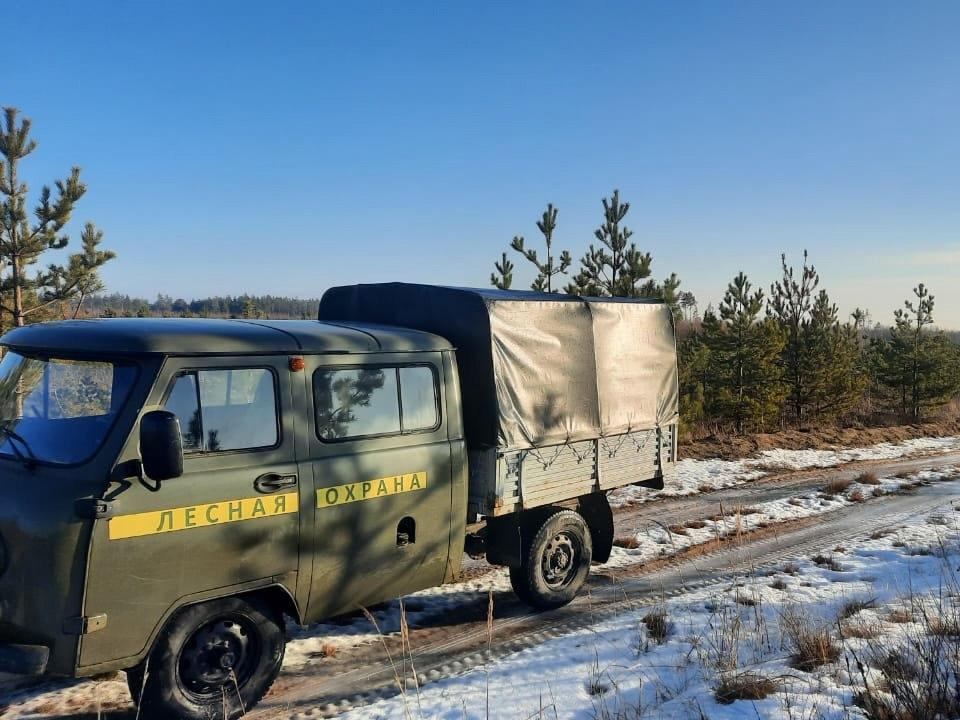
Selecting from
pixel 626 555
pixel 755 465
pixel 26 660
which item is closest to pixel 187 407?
pixel 26 660

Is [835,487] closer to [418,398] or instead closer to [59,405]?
[418,398]

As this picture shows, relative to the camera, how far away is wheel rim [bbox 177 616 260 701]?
4297mm

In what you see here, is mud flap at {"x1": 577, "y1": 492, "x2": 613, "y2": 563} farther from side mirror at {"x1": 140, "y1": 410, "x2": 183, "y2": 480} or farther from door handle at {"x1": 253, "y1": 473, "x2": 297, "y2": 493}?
side mirror at {"x1": 140, "y1": 410, "x2": 183, "y2": 480}

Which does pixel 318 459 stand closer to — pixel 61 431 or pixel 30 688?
pixel 61 431

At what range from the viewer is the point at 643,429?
292 inches

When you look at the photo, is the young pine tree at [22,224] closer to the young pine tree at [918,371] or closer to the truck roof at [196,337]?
the truck roof at [196,337]

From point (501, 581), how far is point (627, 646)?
2270 mm

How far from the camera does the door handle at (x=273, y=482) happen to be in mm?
4473

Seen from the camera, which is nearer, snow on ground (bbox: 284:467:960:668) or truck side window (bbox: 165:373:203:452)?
truck side window (bbox: 165:373:203:452)

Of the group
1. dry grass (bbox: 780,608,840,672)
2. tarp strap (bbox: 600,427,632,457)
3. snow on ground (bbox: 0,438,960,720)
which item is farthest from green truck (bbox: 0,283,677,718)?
dry grass (bbox: 780,608,840,672)

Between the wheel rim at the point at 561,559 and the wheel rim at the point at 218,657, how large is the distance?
2876 millimetres

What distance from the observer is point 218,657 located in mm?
4398

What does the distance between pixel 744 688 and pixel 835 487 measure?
31.0 feet

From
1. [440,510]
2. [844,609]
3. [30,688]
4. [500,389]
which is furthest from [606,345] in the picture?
[30,688]
